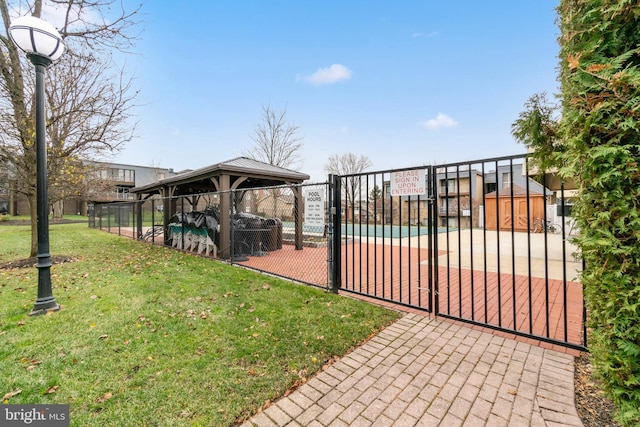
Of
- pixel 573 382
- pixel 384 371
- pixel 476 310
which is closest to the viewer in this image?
pixel 573 382

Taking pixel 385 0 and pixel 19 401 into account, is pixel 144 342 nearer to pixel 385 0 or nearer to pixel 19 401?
pixel 19 401

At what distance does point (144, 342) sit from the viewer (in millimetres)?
2770

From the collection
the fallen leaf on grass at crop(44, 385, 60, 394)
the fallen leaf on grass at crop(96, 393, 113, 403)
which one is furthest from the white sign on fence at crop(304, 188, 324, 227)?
the fallen leaf on grass at crop(44, 385, 60, 394)

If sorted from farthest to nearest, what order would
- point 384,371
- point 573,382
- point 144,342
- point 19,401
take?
1. point 144,342
2. point 384,371
3. point 573,382
4. point 19,401

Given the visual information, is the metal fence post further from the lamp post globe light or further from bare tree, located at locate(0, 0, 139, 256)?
bare tree, located at locate(0, 0, 139, 256)

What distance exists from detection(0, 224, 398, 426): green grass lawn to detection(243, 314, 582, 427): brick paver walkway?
229 mm

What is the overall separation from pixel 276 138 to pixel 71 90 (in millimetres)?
11677

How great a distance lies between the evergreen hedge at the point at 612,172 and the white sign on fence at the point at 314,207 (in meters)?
3.27

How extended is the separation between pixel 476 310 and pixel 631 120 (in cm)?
307

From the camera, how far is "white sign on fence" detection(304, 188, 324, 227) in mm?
4552

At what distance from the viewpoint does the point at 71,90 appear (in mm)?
7262

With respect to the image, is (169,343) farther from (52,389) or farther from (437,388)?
(437,388)

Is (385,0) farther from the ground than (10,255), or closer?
farther from the ground

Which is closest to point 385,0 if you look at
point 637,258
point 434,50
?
point 434,50
